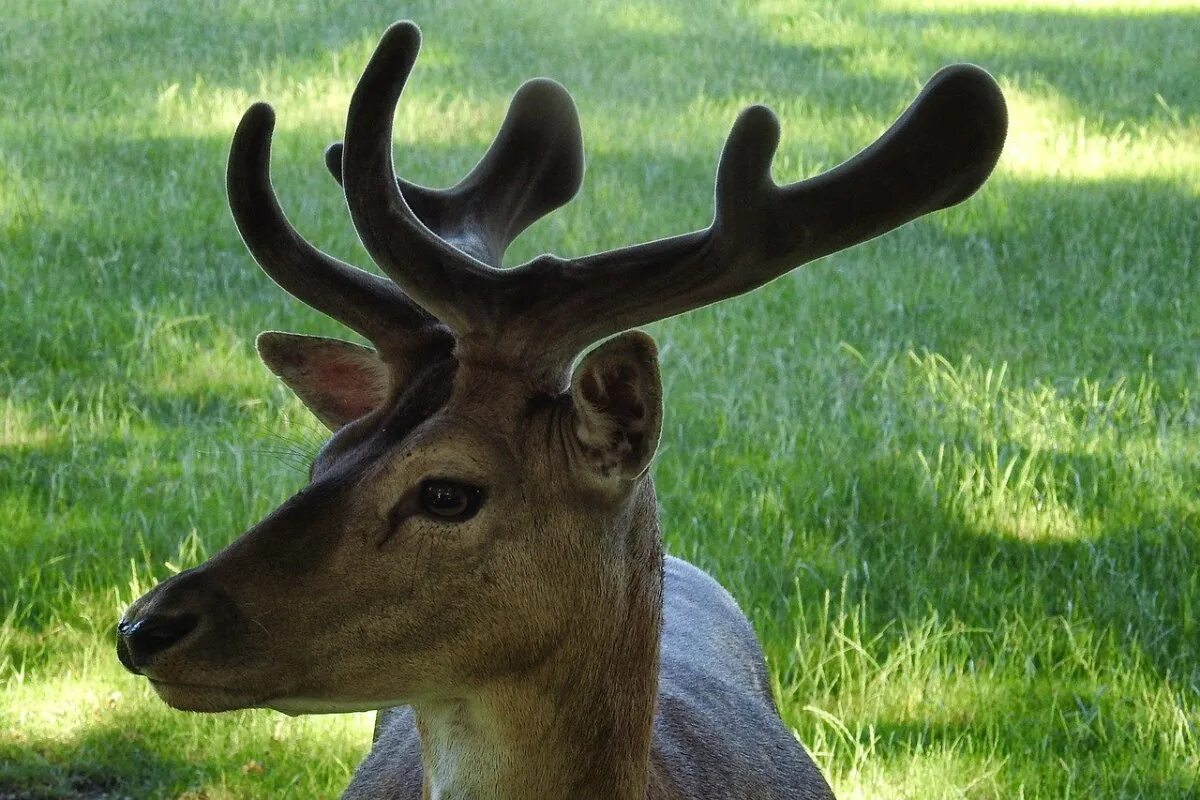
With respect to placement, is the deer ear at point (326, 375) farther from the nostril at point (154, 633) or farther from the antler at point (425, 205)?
the nostril at point (154, 633)

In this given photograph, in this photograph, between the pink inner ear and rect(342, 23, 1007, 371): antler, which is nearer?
rect(342, 23, 1007, 371): antler

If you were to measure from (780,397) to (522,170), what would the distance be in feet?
11.2

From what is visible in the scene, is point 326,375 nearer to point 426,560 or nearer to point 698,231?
point 426,560

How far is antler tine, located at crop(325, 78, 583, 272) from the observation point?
3.32 metres

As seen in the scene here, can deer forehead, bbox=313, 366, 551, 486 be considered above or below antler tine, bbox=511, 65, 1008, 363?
below

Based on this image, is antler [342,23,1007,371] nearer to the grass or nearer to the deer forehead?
the deer forehead

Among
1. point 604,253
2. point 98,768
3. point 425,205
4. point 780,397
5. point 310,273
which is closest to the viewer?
point 604,253

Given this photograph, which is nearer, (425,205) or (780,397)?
(425,205)

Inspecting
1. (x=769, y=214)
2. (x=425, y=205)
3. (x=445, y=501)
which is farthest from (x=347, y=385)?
(x=769, y=214)

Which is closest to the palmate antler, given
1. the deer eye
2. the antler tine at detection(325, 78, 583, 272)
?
the deer eye

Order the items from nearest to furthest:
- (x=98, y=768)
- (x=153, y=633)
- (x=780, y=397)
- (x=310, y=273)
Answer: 1. (x=153, y=633)
2. (x=310, y=273)
3. (x=98, y=768)
4. (x=780, y=397)

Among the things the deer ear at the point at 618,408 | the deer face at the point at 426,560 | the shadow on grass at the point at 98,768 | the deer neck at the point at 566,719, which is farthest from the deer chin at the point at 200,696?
the shadow on grass at the point at 98,768

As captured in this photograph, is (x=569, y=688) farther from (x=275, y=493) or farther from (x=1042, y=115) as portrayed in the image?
(x=1042, y=115)

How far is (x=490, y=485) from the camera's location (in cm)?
262
